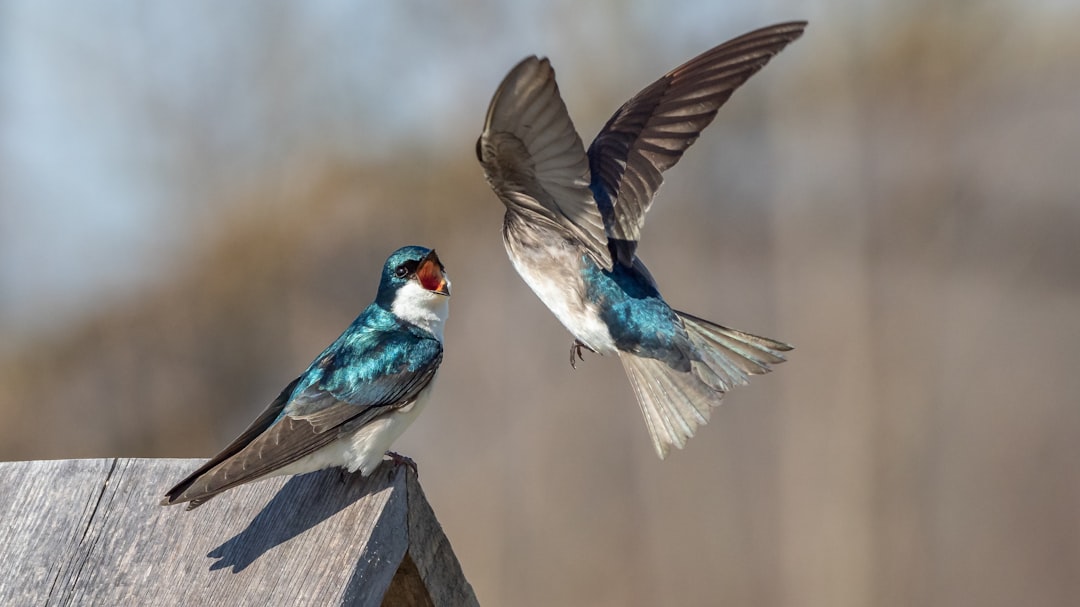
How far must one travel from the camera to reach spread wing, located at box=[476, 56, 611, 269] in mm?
2387

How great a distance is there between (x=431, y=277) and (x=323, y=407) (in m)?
0.52

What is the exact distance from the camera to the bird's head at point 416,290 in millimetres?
2777

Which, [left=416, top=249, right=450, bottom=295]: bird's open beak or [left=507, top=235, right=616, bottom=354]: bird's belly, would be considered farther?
[left=507, top=235, right=616, bottom=354]: bird's belly

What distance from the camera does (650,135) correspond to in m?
3.31

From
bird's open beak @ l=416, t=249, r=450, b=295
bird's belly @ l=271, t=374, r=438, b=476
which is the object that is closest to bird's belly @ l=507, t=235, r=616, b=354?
bird's open beak @ l=416, t=249, r=450, b=295

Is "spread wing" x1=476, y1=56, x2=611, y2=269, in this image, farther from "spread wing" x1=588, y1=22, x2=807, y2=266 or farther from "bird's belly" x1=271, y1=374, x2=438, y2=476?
"bird's belly" x1=271, y1=374, x2=438, y2=476

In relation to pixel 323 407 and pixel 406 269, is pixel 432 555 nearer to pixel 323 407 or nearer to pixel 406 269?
pixel 323 407

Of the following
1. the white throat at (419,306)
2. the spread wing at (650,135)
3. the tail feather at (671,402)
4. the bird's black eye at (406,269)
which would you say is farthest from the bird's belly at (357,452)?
the spread wing at (650,135)

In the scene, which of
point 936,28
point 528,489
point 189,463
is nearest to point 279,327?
point 528,489

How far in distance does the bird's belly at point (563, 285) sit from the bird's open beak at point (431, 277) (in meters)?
0.31

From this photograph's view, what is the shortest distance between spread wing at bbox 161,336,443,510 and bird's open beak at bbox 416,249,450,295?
175 mm

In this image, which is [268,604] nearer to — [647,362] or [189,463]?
[189,463]

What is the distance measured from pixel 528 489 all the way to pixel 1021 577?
8.40 feet

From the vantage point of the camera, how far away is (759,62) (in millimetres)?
3051
